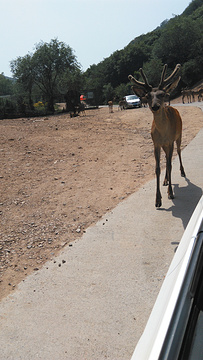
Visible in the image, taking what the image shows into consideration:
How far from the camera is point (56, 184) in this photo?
25.8ft

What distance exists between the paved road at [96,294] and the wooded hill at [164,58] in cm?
4962

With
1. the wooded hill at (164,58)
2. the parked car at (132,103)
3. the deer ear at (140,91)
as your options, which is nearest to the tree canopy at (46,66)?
the wooded hill at (164,58)

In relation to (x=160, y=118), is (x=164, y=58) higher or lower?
higher

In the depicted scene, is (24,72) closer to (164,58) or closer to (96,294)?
(164,58)

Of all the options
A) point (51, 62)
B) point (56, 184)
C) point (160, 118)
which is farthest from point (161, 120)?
point (51, 62)

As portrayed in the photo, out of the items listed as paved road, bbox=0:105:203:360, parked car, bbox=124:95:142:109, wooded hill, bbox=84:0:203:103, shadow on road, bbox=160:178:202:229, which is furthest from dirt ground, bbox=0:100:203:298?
wooded hill, bbox=84:0:203:103

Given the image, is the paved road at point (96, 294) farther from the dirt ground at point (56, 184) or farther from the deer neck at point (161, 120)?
the deer neck at point (161, 120)

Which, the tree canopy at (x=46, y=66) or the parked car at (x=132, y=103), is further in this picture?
the tree canopy at (x=46, y=66)

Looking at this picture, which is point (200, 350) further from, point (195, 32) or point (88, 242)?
point (195, 32)

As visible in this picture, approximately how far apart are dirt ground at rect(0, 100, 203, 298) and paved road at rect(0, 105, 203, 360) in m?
0.41

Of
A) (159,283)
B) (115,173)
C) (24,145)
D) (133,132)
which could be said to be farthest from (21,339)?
(133,132)

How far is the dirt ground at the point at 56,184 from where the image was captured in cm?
485

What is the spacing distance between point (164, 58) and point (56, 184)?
61595 millimetres

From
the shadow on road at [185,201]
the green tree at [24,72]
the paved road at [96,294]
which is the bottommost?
the paved road at [96,294]
